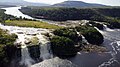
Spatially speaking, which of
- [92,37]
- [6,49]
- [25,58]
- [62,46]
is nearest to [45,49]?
[62,46]

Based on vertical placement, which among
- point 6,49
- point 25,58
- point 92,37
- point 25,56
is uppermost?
point 6,49

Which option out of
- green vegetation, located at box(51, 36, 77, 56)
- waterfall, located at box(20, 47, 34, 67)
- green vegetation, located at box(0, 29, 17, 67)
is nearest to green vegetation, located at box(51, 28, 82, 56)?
green vegetation, located at box(51, 36, 77, 56)

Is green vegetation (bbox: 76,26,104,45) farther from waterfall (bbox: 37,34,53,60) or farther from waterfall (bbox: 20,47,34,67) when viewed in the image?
waterfall (bbox: 20,47,34,67)

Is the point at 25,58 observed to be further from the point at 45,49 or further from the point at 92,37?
the point at 92,37

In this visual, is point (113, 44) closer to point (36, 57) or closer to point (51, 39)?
point (51, 39)

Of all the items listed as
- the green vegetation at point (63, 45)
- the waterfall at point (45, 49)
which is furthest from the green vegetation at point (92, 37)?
the waterfall at point (45, 49)

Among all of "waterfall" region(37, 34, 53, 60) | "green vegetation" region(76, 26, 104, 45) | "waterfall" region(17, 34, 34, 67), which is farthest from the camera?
"green vegetation" region(76, 26, 104, 45)

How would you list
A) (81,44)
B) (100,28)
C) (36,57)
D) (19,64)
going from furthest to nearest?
(100,28) < (81,44) < (36,57) < (19,64)

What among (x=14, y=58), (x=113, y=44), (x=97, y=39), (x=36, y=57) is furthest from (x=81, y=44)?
(x=14, y=58)

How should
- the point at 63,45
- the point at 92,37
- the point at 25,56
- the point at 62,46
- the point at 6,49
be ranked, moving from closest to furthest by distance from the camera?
the point at 6,49
the point at 25,56
the point at 62,46
the point at 63,45
the point at 92,37

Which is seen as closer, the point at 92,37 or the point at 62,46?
the point at 62,46

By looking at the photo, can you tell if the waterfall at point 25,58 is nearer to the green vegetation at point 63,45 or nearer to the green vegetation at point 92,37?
the green vegetation at point 63,45
